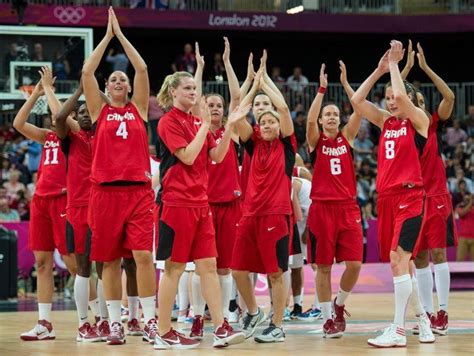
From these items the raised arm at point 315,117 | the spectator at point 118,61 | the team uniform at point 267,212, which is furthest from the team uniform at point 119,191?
the spectator at point 118,61

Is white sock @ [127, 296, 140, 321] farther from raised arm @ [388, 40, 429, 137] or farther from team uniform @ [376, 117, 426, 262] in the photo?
raised arm @ [388, 40, 429, 137]

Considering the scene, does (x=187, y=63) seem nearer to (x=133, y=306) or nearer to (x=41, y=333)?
(x=133, y=306)

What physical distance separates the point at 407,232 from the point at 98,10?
18.0m

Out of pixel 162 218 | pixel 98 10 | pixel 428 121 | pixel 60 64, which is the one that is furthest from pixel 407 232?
pixel 98 10

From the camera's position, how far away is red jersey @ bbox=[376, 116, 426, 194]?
984 cm

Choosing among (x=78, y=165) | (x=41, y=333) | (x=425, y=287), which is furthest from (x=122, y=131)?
(x=425, y=287)

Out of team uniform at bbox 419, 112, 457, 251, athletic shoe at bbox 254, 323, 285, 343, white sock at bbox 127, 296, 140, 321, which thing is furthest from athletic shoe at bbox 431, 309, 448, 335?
white sock at bbox 127, 296, 140, 321

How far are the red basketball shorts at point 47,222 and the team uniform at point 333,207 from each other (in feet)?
→ 8.34

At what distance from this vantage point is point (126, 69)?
27344 millimetres

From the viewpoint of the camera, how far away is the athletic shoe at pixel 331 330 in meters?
10.4

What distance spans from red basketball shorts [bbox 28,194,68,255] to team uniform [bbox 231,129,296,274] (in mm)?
1827

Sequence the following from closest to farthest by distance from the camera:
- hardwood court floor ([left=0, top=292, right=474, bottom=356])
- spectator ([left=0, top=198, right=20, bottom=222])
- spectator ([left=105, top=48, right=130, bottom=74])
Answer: hardwood court floor ([left=0, top=292, right=474, bottom=356])
spectator ([left=0, top=198, right=20, bottom=222])
spectator ([left=105, top=48, right=130, bottom=74])

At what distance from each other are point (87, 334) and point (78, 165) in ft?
5.49

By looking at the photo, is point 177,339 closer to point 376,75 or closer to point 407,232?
point 407,232
